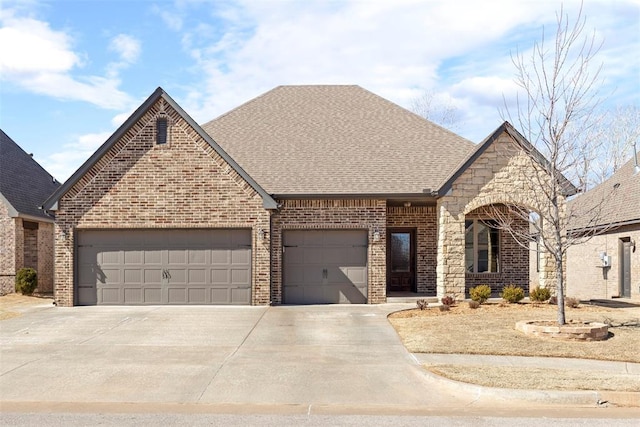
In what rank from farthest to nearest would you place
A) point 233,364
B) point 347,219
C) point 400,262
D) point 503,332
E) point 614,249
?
1. point 614,249
2. point 400,262
3. point 347,219
4. point 503,332
5. point 233,364

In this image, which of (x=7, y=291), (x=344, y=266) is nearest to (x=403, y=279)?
(x=344, y=266)

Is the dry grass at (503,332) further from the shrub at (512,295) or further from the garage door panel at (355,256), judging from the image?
the garage door panel at (355,256)

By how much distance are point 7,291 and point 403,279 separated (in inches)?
579

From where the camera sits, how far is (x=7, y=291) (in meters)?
22.2

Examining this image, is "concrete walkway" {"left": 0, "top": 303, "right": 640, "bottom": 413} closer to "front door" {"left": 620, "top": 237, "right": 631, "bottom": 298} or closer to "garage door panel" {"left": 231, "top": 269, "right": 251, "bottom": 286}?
"garage door panel" {"left": 231, "top": 269, "right": 251, "bottom": 286}

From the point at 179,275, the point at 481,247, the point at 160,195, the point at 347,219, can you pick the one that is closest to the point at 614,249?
the point at 481,247

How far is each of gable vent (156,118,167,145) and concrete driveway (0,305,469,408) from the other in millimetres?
5194

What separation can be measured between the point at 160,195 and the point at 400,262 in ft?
28.3

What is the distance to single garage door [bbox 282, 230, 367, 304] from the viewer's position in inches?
731

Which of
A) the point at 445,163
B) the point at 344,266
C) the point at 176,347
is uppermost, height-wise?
the point at 445,163

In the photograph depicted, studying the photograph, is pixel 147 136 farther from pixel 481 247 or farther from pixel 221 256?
pixel 481 247

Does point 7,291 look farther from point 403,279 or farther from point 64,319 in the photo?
point 403,279

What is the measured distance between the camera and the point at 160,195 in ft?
58.9

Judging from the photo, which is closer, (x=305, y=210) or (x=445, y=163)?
(x=305, y=210)
